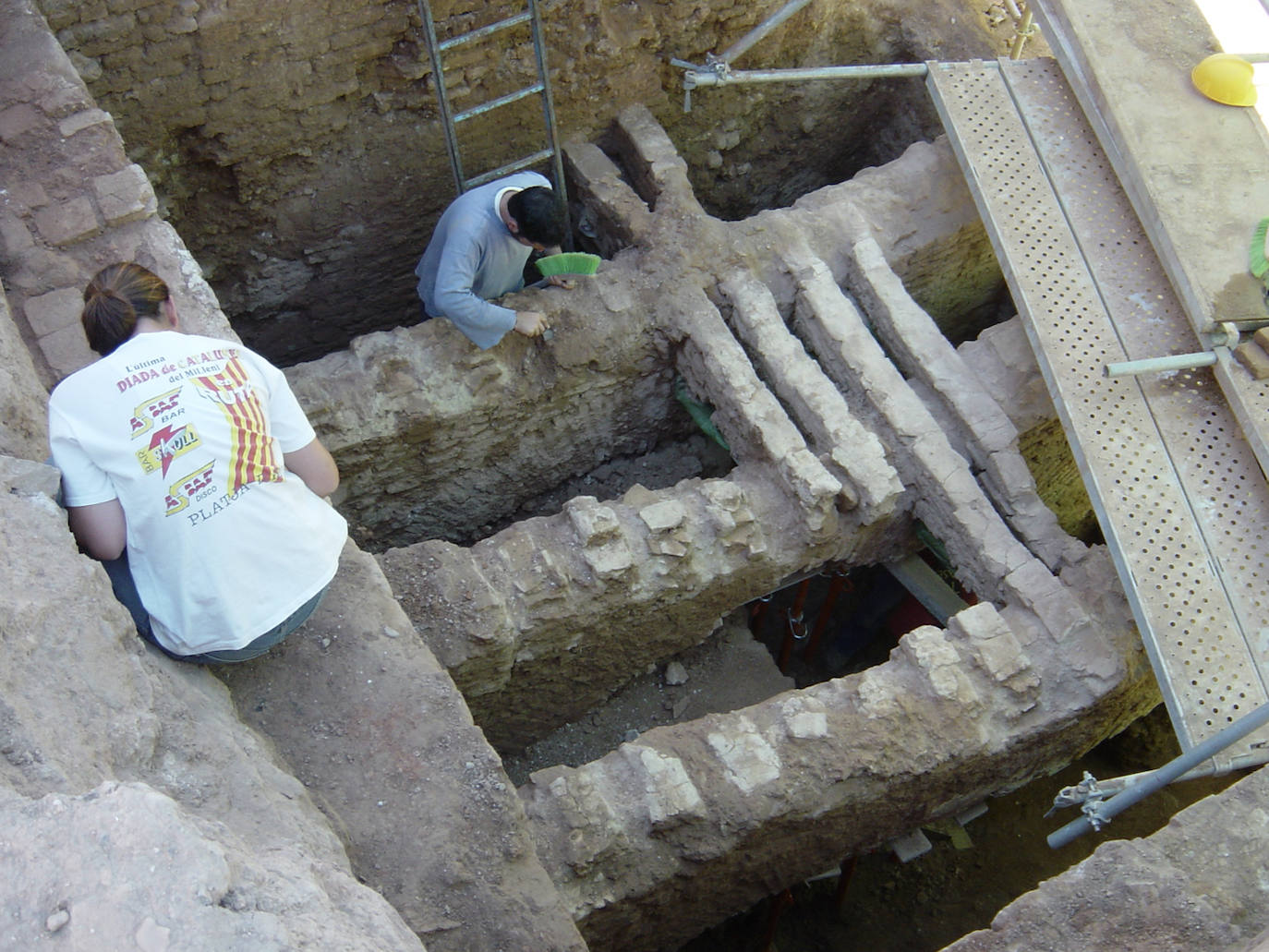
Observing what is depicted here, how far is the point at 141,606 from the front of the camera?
289cm

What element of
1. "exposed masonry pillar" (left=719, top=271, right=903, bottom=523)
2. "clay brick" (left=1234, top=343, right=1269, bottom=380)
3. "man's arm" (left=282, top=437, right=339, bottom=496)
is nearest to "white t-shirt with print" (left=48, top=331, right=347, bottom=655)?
"man's arm" (left=282, top=437, right=339, bottom=496)

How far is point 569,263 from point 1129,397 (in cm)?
242

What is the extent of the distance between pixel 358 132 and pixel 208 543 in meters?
3.26

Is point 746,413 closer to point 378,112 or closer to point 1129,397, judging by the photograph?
point 1129,397

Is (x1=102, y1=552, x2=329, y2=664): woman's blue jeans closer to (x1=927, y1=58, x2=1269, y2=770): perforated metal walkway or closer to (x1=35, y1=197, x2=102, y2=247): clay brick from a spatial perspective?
(x1=35, y1=197, x2=102, y2=247): clay brick

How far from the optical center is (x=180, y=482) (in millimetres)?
2754

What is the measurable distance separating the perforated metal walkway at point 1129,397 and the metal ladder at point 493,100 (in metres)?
1.92

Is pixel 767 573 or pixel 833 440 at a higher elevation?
pixel 833 440

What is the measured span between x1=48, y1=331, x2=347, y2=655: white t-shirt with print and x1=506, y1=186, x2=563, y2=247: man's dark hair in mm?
1626

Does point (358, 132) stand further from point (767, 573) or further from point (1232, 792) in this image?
point (1232, 792)

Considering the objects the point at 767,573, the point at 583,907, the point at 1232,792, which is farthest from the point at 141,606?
the point at 1232,792

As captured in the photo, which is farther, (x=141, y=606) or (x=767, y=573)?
(x=767, y=573)

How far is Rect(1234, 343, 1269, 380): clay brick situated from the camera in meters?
4.20

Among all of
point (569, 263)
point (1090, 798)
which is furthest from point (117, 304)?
point (1090, 798)
